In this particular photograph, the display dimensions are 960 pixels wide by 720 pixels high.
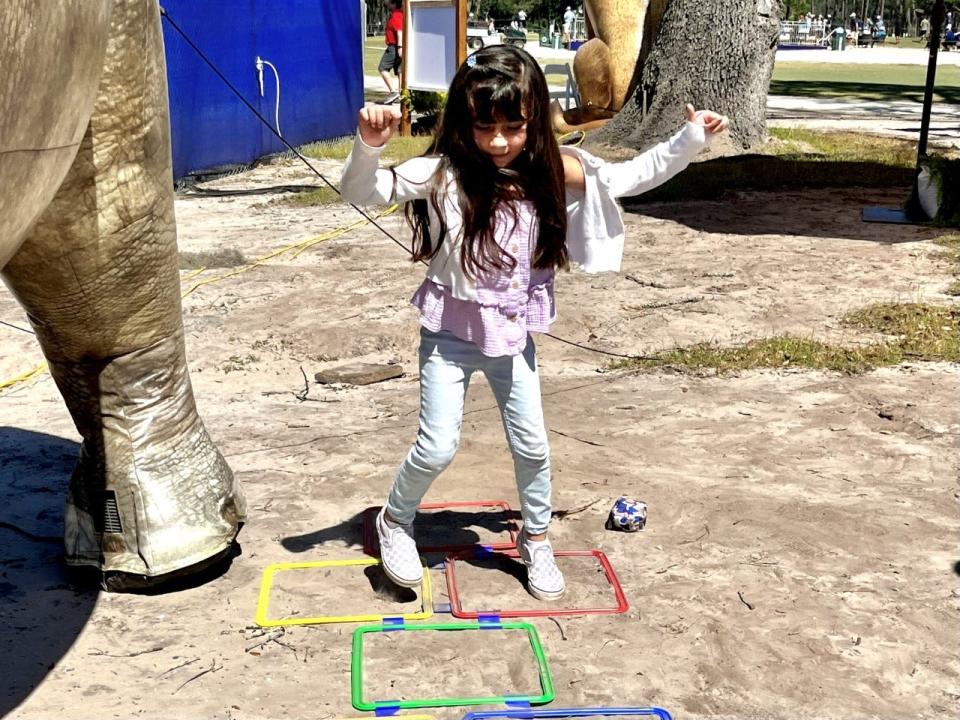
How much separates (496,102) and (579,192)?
0.38 meters

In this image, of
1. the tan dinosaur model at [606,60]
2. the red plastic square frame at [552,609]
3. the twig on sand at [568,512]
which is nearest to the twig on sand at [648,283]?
the twig on sand at [568,512]

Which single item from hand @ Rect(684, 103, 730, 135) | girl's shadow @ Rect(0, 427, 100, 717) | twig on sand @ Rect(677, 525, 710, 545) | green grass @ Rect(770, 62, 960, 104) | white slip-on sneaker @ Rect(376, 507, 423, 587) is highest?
hand @ Rect(684, 103, 730, 135)

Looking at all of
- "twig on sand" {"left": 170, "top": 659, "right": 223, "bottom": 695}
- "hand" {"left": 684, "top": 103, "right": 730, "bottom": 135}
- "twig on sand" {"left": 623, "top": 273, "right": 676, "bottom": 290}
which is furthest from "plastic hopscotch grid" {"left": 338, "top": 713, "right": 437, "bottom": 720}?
"twig on sand" {"left": 623, "top": 273, "right": 676, "bottom": 290}

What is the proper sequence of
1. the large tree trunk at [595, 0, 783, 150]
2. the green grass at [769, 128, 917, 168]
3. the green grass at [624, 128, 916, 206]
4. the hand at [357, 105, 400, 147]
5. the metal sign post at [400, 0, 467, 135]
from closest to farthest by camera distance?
the hand at [357, 105, 400, 147], the green grass at [624, 128, 916, 206], the large tree trunk at [595, 0, 783, 150], the green grass at [769, 128, 917, 168], the metal sign post at [400, 0, 467, 135]

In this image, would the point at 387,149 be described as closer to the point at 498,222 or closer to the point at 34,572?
the point at 34,572

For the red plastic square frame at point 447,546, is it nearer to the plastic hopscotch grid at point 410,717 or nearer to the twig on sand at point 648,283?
the plastic hopscotch grid at point 410,717

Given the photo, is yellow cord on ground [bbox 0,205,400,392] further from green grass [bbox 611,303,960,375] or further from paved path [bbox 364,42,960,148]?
paved path [bbox 364,42,960,148]

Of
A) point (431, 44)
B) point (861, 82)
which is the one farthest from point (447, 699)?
point (861, 82)

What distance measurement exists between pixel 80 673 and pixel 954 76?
87.4 ft

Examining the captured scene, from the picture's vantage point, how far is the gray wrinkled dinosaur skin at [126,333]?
279 cm

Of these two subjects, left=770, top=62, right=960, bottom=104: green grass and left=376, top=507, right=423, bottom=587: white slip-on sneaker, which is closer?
left=376, top=507, right=423, bottom=587: white slip-on sneaker

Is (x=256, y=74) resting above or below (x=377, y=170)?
below

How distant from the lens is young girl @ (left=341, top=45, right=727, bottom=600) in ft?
9.39

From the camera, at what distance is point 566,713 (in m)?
2.67
